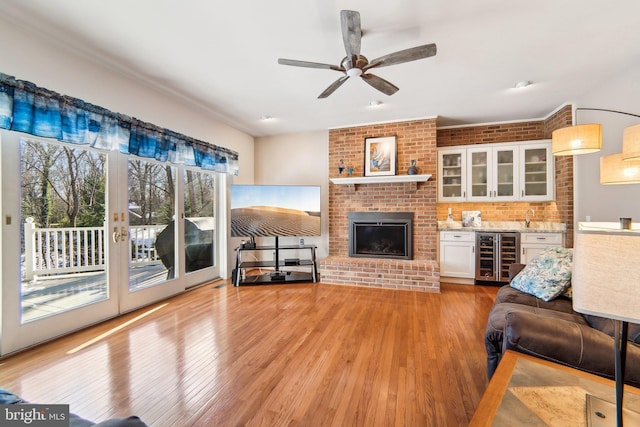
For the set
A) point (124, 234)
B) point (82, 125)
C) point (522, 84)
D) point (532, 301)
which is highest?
point (522, 84)

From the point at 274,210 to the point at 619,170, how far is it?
3.76 meters

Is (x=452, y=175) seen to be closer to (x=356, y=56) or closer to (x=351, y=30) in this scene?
(x=356, y=56)

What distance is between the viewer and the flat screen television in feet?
Answer: 13.4

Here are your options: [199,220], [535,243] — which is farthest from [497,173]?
[199,220]

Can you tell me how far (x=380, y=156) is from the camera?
4.30 meters

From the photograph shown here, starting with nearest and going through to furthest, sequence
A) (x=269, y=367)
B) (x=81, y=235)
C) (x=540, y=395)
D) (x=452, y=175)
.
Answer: (x=540, y=395) → (x=269, y=367) → (x=81, y=235) → (x=452, y=175)

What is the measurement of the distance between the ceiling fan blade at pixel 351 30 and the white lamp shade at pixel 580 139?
197 centimetres

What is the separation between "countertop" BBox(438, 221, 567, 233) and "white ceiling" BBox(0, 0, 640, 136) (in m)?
1.72

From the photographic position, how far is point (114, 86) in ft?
8.80

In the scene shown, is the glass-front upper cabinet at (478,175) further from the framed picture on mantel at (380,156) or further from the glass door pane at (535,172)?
the framed picture on mantel at (380,156)

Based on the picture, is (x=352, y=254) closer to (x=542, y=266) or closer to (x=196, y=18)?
(x=542, y=266)

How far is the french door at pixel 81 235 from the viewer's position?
2.09m

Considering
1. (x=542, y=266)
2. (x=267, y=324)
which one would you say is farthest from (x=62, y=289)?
(x=542, y=266)

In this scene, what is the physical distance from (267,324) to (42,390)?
1577 millimetres
